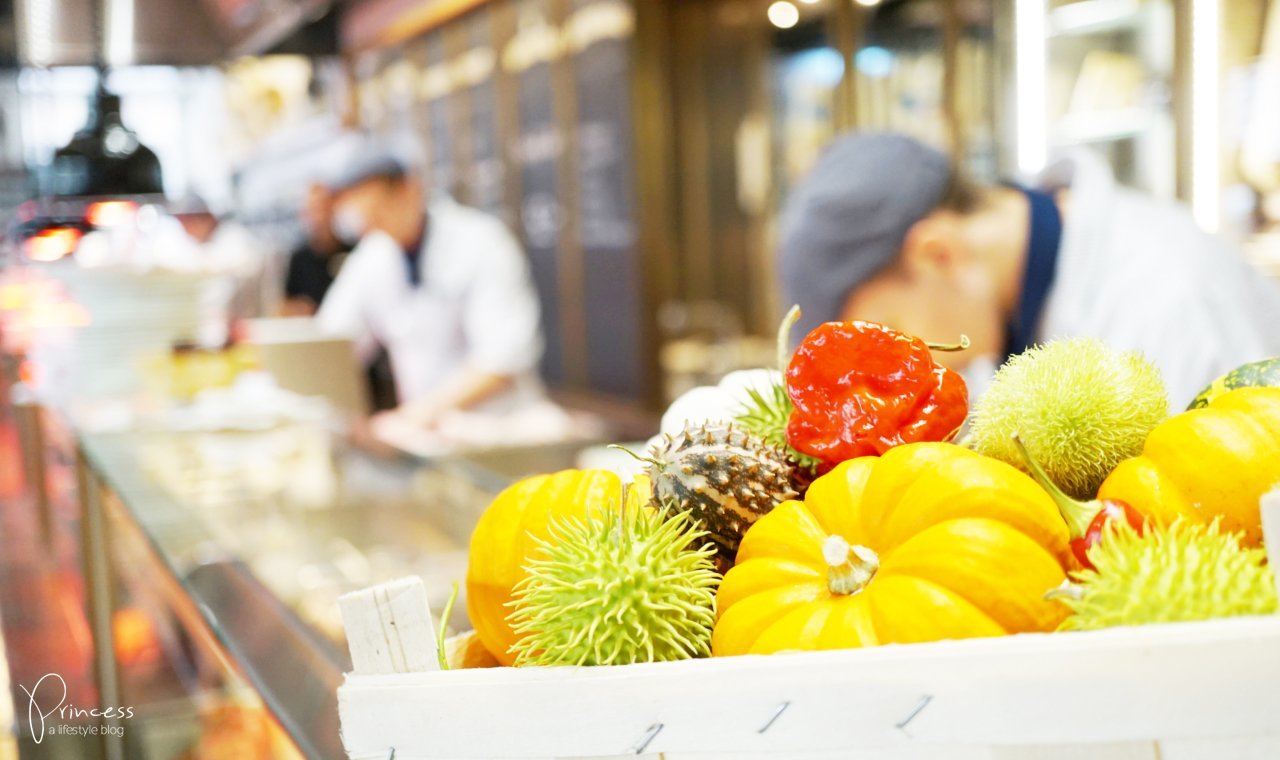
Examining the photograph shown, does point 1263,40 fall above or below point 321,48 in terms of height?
below

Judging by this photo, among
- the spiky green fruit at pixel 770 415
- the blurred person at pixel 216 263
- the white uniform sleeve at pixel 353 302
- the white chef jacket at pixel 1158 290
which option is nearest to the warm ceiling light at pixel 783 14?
the white uniform sleeve at pixel 353 302

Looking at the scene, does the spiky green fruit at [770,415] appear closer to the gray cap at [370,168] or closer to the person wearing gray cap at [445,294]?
the person wearing gray cap at [445,294]

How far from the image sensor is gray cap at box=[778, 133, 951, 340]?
232 cm

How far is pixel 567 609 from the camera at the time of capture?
0.77m

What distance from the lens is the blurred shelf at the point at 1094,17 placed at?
4.29 meters

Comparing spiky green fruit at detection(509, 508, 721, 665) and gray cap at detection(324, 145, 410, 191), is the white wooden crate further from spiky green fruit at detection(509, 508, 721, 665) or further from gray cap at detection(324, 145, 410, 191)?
gray cap at detection(324, 145, 410, 191)

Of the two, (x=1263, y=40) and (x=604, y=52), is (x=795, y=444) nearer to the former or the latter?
(x=1263, y=40)

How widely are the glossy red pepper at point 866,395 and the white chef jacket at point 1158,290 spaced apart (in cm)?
147

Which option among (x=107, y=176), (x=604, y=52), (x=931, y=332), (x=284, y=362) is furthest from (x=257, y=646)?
(x=604, y=52)

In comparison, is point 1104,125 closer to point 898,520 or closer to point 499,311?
point 499,311

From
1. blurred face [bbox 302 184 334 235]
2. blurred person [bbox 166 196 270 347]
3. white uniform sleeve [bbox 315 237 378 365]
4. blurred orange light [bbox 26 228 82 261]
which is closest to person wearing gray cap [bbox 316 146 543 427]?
white uniform sleeve [bbox 315 237 378 365]

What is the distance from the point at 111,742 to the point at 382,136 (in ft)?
36.0

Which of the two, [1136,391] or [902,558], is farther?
[1136,391]

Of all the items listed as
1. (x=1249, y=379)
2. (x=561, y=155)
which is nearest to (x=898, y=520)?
(x=1249, y=379)
